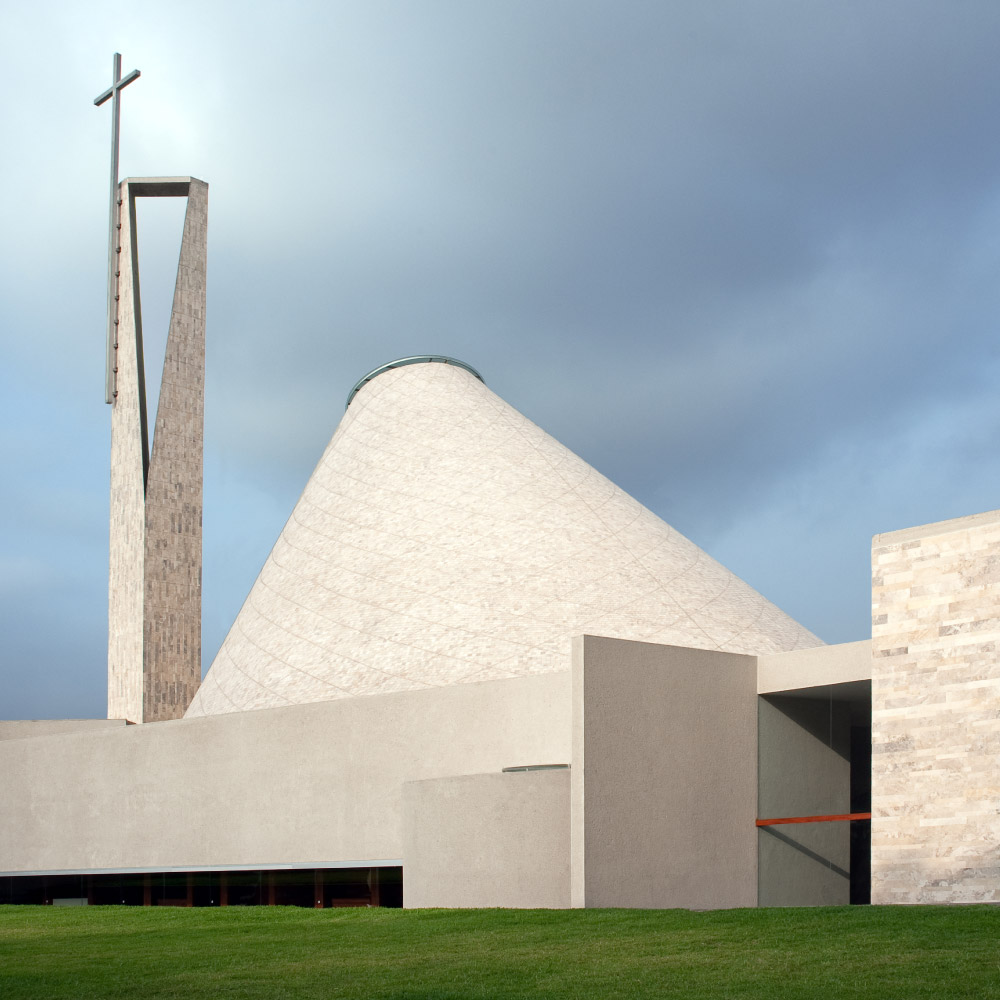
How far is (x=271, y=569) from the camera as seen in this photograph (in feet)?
81.7

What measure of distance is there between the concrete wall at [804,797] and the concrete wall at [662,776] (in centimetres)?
29

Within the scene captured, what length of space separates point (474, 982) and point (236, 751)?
37.8 ft

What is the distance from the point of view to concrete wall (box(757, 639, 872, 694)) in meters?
15.6

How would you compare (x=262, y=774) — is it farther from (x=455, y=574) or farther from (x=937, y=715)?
(x=937, y=715)

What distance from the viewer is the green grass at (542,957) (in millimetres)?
8398

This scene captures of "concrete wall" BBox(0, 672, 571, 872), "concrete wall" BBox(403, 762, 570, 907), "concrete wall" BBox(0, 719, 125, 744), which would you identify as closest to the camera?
"concrete wall" BBox(403, 762, 570, 907)

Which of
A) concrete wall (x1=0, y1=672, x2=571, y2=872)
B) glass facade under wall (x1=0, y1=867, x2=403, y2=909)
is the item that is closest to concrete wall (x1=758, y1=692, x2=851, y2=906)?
concrete wall (x1=0, y1=672, x2=571, y2=872)

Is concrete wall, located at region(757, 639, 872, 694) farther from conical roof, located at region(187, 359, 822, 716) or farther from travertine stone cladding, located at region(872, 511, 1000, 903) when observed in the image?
conical roof, located at region(187, 359, 822, 716)

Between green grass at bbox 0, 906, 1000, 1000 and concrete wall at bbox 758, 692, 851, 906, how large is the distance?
3.88 m

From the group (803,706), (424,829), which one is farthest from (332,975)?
(803,706)

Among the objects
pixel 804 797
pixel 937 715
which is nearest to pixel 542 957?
pixel 937 715

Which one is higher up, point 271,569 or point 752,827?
point 271,569

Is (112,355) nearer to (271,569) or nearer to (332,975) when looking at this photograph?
(271,569)

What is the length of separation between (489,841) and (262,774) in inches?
→ 217
